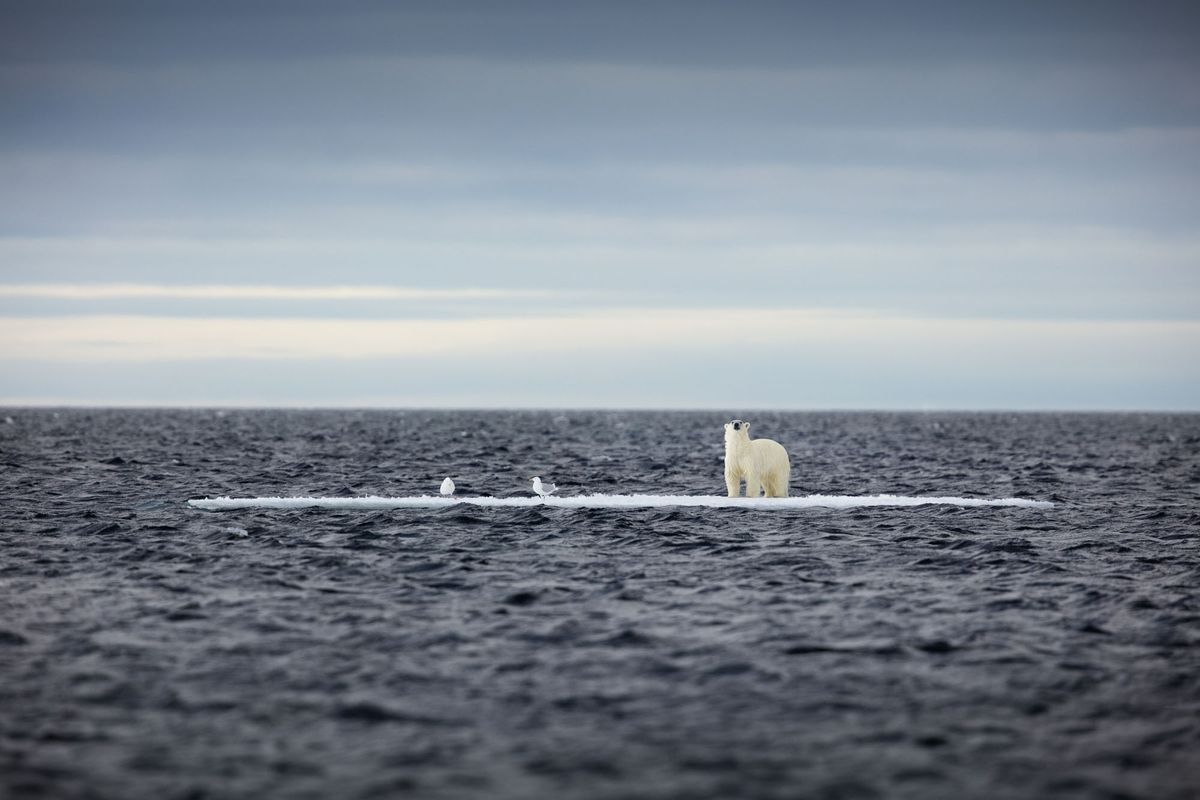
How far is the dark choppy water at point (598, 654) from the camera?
9172 millimetres

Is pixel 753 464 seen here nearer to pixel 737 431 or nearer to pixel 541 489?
pixel 737 431

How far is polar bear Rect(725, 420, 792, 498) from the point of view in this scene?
83.9ft

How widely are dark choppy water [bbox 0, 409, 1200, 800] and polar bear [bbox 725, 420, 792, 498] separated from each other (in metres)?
1.02

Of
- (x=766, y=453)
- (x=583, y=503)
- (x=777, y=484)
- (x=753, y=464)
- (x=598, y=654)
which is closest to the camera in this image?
(x=598, y=654)

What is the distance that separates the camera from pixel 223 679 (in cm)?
1171

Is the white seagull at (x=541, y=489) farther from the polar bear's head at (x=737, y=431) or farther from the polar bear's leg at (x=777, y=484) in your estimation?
the polar bear's leg at (x=777, y=484)

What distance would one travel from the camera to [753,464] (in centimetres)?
2609

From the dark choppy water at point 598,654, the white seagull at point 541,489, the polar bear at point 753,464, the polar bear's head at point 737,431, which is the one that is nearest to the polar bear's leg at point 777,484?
the polar bear at point 753,464

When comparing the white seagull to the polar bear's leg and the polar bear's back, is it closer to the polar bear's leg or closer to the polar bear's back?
the polar bear's back

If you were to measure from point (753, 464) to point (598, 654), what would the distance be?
543 inches

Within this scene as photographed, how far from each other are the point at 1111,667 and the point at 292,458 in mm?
42833

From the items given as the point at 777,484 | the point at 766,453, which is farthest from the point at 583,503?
the point at 777,484

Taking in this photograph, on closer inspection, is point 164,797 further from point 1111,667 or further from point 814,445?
point 814,445

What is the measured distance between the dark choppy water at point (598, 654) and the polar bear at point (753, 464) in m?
1.02
